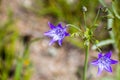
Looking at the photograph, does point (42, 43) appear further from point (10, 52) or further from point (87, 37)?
point (87, 37)

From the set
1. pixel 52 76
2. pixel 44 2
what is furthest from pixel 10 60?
pixel 44 2

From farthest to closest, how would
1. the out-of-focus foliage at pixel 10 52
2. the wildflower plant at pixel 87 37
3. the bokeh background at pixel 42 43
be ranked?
the bokeh background at pixel 42 43 → the out-of-focus foliage at pixel 10 52 → the wildflower plant at pixel 87 37

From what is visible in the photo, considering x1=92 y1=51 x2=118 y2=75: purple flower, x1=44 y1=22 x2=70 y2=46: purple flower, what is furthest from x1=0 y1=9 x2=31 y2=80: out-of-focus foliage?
x1=92 y1=51 x2=118 y2=75: purple flower

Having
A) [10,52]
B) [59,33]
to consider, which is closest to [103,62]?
[59,33]

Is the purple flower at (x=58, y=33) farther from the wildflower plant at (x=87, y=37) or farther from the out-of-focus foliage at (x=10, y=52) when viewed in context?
the out-of-focus foliage at (x=10, y=52)

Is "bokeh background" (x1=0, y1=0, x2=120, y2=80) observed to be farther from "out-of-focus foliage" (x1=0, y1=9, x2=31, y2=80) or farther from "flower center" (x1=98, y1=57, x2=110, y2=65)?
→ "flower center" (x1=98, y1=57, x2=110, y2=65)

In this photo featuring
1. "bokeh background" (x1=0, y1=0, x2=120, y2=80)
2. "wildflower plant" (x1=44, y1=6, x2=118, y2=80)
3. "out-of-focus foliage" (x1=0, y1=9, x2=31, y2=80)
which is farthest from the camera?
"bokeh background" (x1=0, y1=0, x2=120, y2=80)

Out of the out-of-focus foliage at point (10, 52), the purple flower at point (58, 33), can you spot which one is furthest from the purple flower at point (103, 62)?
the out-of-focus foliage at point (10, 52)

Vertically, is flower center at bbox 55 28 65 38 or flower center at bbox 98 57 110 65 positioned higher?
flower center at bbox 55 28 65 38
